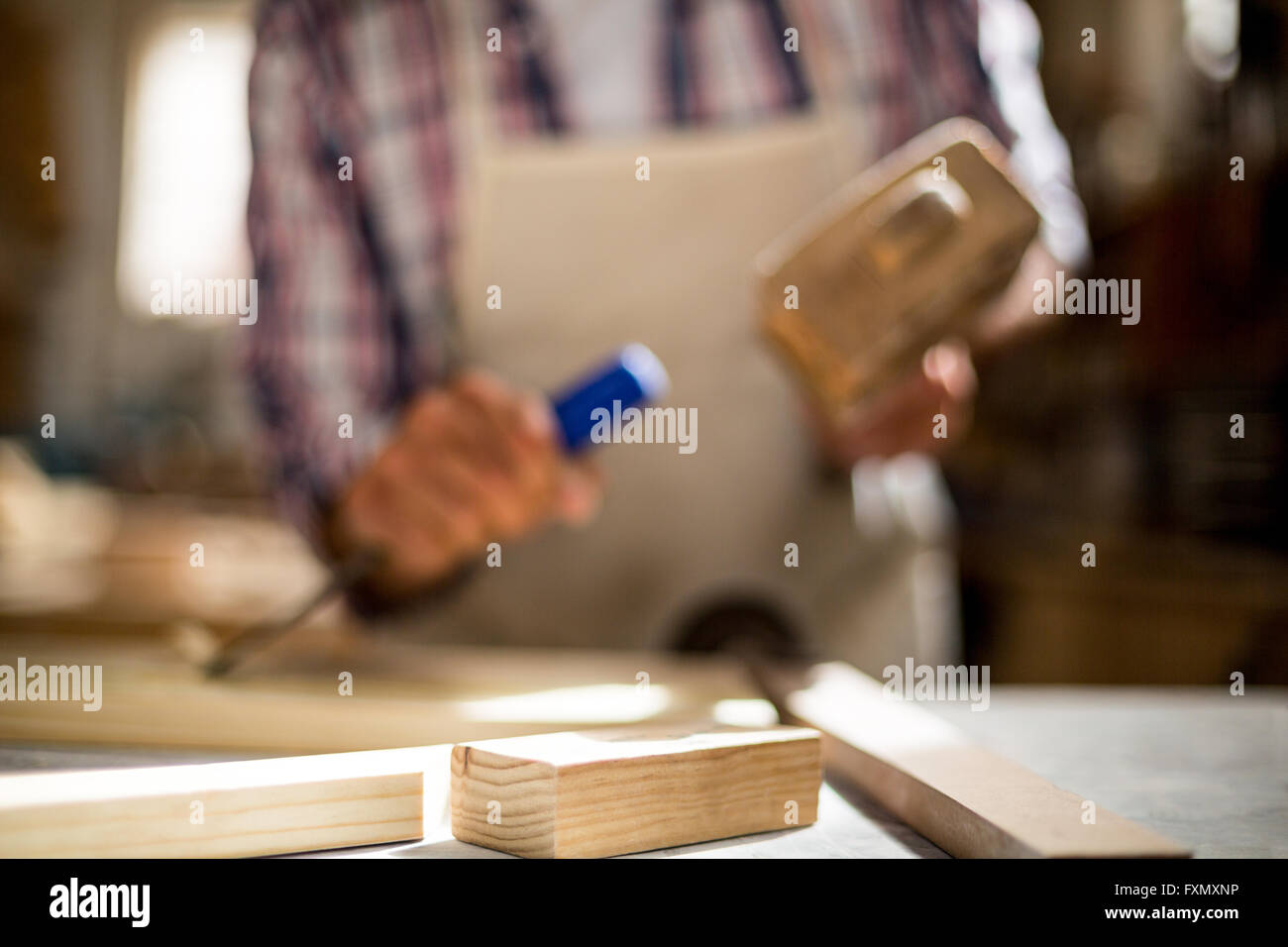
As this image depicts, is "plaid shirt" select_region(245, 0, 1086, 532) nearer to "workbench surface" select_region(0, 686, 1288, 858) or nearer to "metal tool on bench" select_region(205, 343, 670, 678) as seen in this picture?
"metal tool on bench" select_region(205, 343, 670, 678)

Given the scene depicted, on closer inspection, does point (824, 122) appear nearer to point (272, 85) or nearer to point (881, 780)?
point (272, 85)

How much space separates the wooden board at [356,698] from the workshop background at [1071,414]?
1.85ft

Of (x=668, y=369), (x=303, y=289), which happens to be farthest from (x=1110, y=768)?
(x=303, y=289)

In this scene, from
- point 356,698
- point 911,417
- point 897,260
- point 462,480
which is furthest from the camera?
point 911,417

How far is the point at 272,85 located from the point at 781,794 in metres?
0.94

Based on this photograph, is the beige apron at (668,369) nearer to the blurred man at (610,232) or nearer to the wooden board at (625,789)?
the blurred man at (610,232)

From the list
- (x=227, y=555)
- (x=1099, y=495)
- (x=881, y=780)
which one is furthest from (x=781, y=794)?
(x=1099, y=495)

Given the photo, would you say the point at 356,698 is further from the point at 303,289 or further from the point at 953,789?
the point at 303,289

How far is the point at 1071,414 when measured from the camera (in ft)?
10.8

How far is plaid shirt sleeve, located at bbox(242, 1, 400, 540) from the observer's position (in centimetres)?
108

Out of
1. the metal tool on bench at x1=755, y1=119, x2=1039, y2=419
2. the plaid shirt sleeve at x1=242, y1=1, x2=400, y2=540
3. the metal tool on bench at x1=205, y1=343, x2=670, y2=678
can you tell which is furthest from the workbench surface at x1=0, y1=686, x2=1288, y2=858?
the plaid shirt sleeve at x1=242, y1=1, x2=400, y2=540

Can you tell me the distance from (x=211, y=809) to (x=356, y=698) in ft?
0.98

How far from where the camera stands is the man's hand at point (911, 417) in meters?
1.04

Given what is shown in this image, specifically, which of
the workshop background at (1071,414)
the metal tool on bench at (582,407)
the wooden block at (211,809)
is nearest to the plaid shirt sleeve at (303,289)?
the workshop background at (1071,414)
